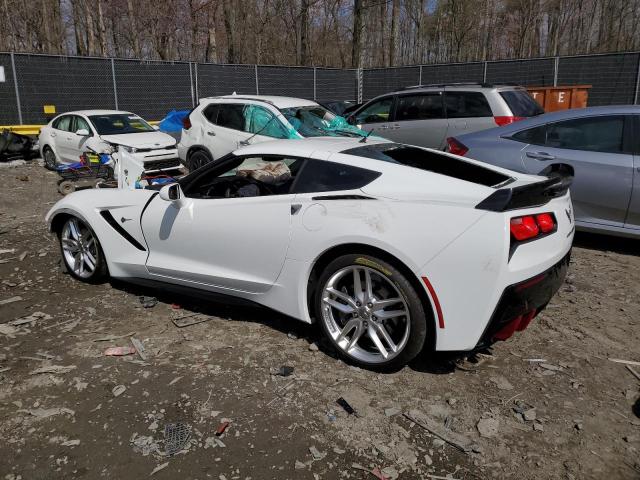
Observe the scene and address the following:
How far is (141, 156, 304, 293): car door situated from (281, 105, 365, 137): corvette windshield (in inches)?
205

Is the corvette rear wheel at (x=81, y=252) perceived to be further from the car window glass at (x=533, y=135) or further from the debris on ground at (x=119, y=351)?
the car window glass at (x=533, y=135)

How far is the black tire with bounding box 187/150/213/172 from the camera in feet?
35.2

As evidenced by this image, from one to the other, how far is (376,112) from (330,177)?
814 centimetres

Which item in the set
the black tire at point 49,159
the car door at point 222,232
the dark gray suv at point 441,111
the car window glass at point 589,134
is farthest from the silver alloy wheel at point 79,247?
the black tire at point 49,159

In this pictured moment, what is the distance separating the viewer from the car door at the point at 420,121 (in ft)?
34.8

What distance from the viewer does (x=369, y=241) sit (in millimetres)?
3410

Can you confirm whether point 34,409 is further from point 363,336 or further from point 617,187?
point 617,187

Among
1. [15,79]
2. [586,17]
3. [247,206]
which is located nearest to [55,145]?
[15,79]

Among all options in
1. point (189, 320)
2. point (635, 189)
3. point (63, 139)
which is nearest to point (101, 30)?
point (63, 139)

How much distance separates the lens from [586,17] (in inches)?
1372

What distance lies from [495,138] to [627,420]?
13.8 feet

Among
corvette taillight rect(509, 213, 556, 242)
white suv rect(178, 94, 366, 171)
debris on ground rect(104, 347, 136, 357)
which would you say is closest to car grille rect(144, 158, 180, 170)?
white suv rect(178, 94, 366, 171)

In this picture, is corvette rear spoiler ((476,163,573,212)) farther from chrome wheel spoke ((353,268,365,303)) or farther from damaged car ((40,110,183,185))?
damaged car ((40,110,183,185))

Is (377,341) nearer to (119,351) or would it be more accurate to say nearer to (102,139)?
(119,351)
